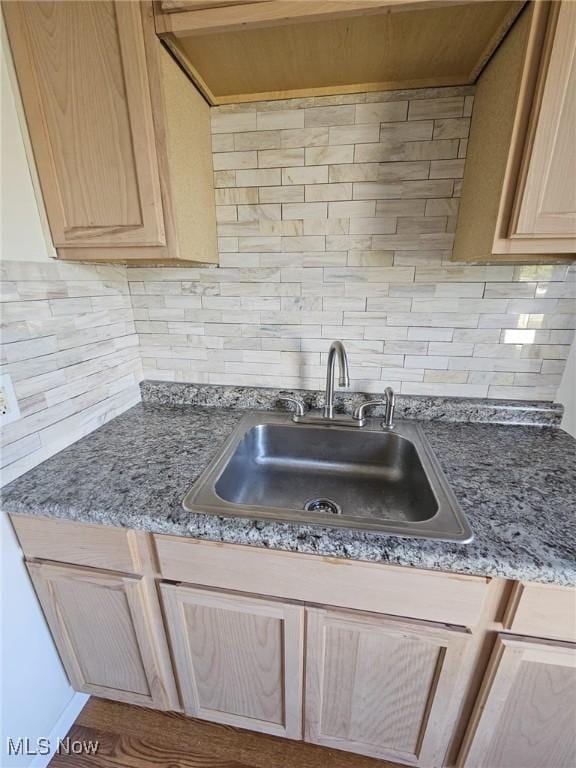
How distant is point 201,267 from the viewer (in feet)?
3.98

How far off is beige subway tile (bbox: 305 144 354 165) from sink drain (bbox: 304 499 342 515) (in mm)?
1090

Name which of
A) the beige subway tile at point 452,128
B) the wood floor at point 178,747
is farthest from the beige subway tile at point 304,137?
the wood floor at point 178,747

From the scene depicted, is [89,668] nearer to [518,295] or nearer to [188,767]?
[188,767]

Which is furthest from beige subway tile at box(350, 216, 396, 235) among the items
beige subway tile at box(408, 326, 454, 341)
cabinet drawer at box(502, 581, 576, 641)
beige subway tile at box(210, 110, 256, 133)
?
cabinet drawer at box(502, 581, 576, 641)

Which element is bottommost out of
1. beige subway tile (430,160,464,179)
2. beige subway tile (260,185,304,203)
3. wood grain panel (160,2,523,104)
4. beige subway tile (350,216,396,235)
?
beige subway tile (350,216,396,235)

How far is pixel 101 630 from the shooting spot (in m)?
0.94

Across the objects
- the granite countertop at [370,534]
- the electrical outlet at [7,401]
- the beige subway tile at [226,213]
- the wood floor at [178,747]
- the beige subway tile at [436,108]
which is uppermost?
the beige subway tile at [436,108]

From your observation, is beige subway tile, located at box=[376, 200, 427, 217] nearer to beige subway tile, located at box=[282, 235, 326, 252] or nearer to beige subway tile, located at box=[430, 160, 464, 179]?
beige subway tile, located at box=[430, 160, 464, 179]

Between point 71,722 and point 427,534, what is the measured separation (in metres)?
1.36

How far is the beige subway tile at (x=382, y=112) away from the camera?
3.21ft

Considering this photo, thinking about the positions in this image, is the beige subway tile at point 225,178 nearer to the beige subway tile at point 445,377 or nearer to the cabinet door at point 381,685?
the beige subway tile at point 445,377

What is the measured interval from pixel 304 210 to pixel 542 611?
123 centimetres

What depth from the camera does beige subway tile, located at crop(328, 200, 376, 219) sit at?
1.07 m

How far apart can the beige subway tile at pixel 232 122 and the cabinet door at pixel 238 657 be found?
54.3 inches
